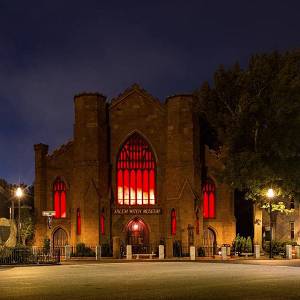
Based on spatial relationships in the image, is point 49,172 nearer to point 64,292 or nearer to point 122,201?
point 122,201

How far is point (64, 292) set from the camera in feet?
64.8

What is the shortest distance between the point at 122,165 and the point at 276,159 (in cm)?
1333

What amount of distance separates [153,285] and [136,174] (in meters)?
32.3

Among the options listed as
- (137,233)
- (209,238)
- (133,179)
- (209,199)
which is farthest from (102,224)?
(209,199)

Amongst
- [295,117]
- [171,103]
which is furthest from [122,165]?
[295,117]

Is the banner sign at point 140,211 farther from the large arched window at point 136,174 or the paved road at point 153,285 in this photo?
the paved road at point 153,285

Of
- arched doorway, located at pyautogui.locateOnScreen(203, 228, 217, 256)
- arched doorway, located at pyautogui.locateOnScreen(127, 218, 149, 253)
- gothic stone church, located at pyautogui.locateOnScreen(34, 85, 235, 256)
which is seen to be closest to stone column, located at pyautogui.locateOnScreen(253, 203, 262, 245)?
gothic stone church, located at pyautogui.locateOnScreen(34, 85, 235, 256)

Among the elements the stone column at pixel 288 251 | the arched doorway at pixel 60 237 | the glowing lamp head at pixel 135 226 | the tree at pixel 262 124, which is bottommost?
the stone column at pixel 288 251

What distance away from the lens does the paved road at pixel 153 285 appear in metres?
18.8

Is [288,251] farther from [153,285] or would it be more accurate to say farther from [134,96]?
[153,285]

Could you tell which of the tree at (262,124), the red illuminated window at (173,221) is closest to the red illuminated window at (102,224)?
the red illuminated window at (173,221)

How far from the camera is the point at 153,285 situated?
2173cm

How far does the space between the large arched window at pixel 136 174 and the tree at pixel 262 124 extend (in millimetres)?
7887

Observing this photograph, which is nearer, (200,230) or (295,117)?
(295,117)
